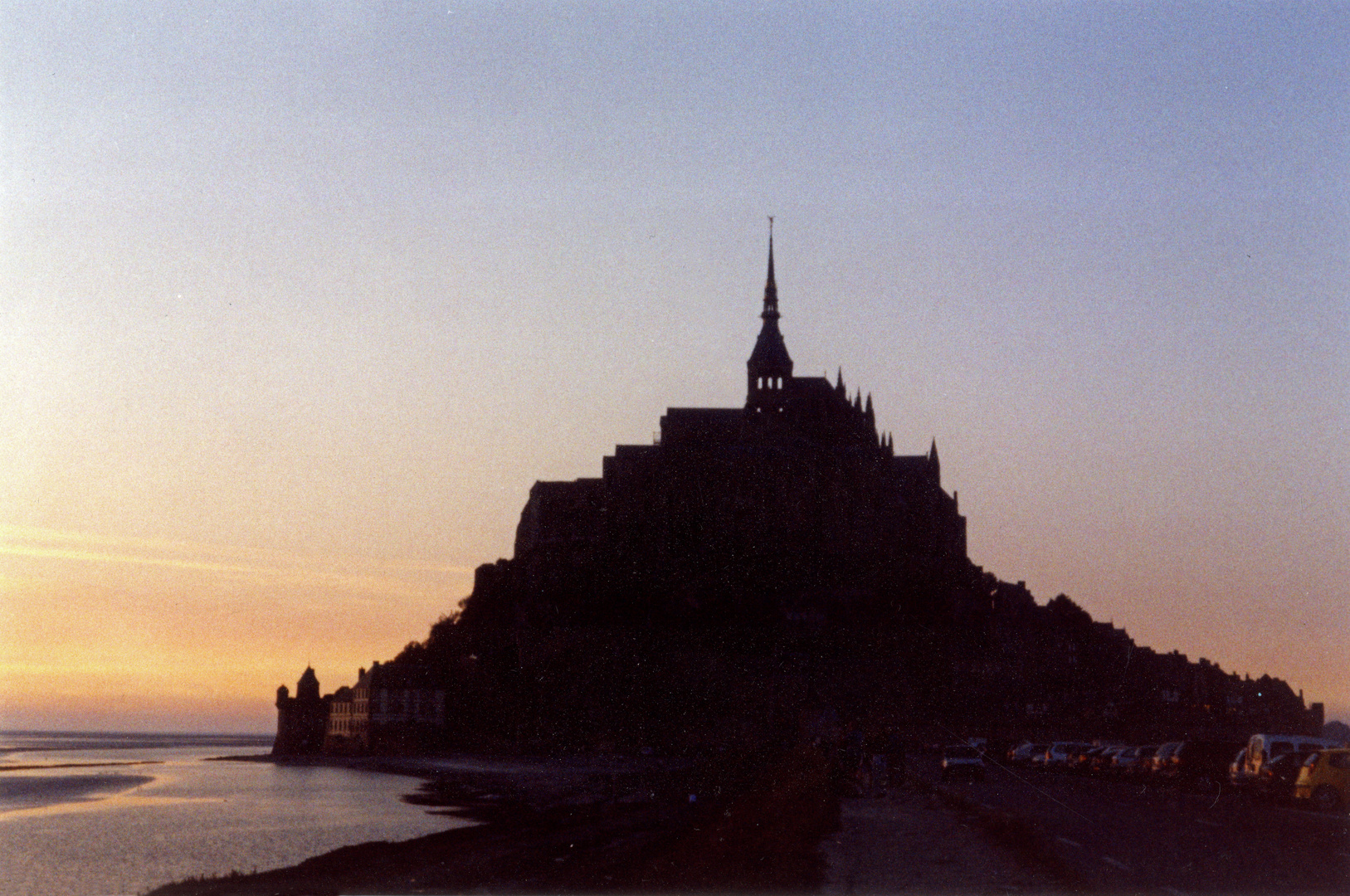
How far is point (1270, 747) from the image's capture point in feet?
141

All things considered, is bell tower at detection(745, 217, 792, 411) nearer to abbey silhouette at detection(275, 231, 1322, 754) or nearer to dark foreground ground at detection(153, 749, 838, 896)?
abbey silhouette at detection(275, 231, 1322, 754)

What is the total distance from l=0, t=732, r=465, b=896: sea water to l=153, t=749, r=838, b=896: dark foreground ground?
6994 mm

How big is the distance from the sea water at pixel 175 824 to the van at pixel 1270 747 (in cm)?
3139

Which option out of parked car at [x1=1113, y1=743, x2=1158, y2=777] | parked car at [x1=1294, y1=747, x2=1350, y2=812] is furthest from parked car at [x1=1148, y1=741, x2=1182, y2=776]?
parked car at [x1=1294, y1=747, x2=1350, y2=812]

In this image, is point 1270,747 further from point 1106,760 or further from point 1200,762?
point 1106,760

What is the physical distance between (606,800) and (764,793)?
15328 mm

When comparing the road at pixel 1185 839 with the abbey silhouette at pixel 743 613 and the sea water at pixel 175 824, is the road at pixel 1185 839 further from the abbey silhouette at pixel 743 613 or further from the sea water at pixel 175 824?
the abbey silhouette at pixel 743 613

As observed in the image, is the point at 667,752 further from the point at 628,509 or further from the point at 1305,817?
the point at 1305,817

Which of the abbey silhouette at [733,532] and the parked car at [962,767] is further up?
the abbey silhouette at [733,532]

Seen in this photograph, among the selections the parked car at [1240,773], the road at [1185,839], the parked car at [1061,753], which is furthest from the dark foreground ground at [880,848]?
the parked car at [1061,753]

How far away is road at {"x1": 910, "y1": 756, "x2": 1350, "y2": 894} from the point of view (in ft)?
67.5

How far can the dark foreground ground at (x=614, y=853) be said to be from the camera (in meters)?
26.4

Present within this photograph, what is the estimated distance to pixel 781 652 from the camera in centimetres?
15062

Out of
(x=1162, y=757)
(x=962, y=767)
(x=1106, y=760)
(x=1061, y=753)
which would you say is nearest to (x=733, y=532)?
(x=1061, y=753)
